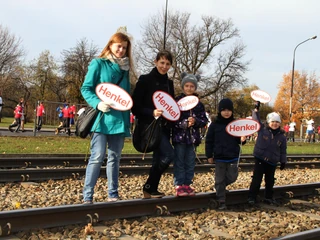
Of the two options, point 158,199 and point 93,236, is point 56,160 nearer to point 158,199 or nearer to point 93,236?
point 158,199

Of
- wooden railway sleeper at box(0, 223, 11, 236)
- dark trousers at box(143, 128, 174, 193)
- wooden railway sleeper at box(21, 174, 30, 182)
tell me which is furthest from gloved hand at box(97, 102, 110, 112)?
wooden railway sleeper at box(21, 174, 30, 182)

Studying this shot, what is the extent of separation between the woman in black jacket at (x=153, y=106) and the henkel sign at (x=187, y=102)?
0.63ft

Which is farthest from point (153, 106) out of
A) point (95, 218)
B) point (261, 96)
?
point (261, 96)

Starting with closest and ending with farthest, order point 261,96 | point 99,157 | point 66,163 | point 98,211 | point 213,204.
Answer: point 98,211 < point 99,157 < point 213,204 < point 261,96 < point 66,163

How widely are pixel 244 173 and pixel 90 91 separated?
6219 mm

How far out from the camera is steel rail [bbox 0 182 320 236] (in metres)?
3.92

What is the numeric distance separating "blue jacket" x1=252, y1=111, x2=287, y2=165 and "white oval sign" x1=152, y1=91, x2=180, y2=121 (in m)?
1.59

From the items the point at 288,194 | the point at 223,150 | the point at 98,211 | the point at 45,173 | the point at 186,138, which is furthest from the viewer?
the point at 45,173

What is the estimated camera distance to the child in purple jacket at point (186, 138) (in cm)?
519

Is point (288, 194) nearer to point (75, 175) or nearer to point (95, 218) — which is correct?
point (95, 218)

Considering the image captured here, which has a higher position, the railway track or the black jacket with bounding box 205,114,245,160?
the black jacket with bounding box 205,114,245,160

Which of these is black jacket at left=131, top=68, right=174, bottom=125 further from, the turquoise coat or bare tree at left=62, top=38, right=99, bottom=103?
bare tree at left=62, top=38, right=99, bottom=103

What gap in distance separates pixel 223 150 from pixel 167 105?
1100 millimetres

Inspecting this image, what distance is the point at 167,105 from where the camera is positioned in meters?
4.88
